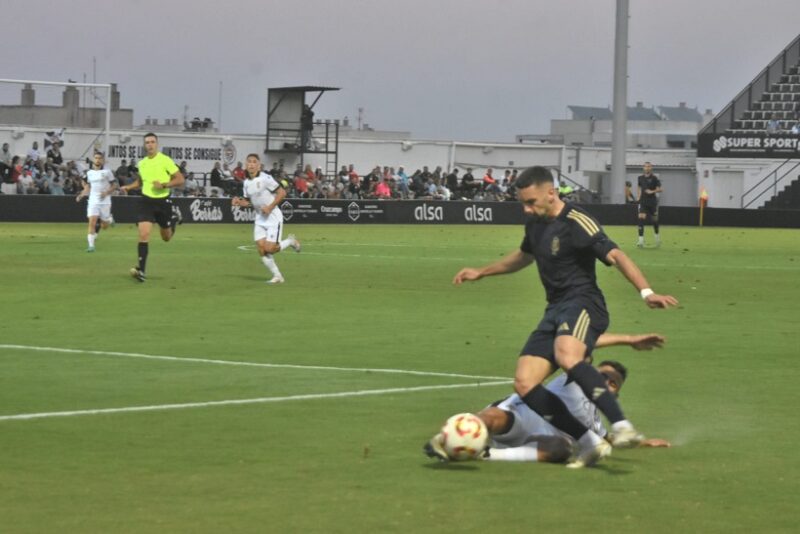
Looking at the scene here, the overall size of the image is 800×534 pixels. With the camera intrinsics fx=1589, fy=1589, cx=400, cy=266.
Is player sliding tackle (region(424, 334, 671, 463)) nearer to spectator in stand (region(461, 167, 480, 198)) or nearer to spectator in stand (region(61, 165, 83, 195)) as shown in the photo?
spectator in stand (region(61, 165, 83, 195))

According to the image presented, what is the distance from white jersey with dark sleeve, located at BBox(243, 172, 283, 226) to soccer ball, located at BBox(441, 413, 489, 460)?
1678 centimetres

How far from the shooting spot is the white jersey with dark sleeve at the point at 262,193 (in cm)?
2555

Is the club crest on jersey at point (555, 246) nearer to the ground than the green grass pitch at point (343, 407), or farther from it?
farther from it

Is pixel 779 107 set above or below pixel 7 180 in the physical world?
above

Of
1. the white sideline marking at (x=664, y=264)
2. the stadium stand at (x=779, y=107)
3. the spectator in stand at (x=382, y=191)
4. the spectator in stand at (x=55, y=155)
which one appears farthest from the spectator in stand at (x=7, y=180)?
the stadium stand at (x=779, y=107)

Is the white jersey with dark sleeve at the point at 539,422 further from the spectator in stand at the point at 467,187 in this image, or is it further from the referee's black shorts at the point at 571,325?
the spectator in stand at the point at 467,187

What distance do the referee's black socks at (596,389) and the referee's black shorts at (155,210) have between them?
56.0ft

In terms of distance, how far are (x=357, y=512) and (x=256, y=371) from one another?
240 inches

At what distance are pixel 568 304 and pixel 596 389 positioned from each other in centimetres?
70

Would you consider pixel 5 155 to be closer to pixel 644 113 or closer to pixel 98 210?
pixel 98 210

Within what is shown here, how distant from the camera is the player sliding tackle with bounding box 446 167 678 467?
899 centimetres

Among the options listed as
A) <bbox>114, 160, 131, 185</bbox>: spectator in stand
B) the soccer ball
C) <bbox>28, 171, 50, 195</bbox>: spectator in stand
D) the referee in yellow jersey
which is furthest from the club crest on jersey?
<bbox>114, 160, 131, 185</bbox>: spectator in stand

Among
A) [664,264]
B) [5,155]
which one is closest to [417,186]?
[5,155]

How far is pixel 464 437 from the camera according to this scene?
888 centimetres
